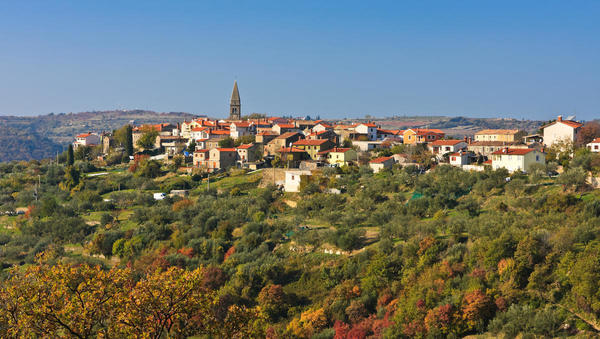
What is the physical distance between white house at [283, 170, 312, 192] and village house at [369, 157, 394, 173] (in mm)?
A: 5637

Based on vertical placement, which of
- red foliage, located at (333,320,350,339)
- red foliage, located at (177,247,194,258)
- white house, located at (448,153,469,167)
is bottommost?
red foliage, located at (333,320,350,339)

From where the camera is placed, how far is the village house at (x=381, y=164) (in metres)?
52.9

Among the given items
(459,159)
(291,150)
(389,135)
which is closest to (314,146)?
(291,150)

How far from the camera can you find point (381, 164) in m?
53.0

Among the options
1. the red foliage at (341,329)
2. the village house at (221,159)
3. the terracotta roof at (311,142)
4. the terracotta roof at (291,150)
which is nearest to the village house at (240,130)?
the village house at (221,159)

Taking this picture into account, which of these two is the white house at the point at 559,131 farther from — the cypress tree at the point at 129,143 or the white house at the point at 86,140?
the white house at the point at 86,140

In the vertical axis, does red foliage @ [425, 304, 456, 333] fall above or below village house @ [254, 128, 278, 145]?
below

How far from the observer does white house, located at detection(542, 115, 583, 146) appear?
5069cm

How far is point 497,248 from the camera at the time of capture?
2792 cm

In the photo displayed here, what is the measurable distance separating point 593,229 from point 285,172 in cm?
2971

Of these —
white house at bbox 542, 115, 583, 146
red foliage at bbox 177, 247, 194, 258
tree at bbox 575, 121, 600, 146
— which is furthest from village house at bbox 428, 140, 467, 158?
red foliage at bbox 177, 247, 194, 258

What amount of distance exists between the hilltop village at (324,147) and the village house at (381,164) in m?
0.09

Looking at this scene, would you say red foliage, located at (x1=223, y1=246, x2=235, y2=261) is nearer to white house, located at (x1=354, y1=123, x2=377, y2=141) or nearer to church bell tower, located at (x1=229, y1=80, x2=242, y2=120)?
white house, located at (x1=354, y1=123, x2=377, y2=141)

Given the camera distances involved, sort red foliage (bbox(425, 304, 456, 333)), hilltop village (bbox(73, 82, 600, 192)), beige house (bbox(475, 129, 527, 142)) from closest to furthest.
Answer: red foliage (bbox(425, 304, 456, 333)) → hilltop village (bbox(73, 82, 600, 192)) → beige house (bbox(475, 129, 527, 142))
